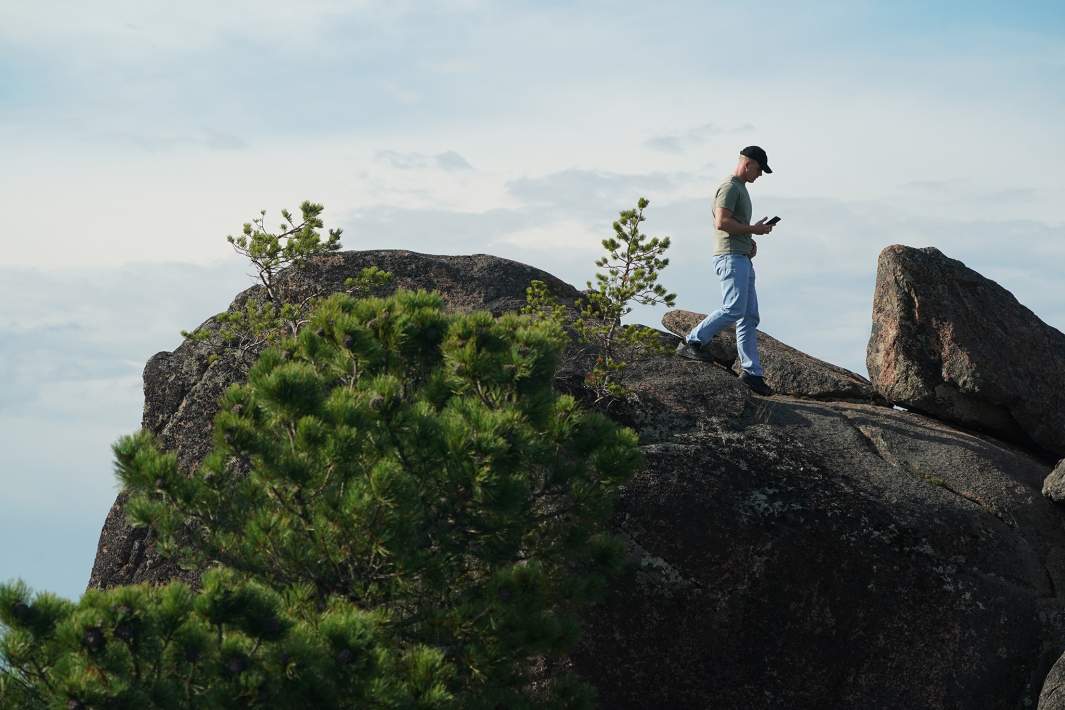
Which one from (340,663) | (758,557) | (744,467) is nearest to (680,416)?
(744,467)

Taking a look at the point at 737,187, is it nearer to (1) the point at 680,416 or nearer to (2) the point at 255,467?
(1) the point at 680,416

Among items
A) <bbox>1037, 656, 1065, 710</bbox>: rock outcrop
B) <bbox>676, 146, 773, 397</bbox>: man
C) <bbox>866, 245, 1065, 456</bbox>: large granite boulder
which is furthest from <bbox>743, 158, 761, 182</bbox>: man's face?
<bbox>1037, 656, 1065, 710</bbox>: rock outcrop

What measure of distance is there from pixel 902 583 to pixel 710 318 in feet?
15.4

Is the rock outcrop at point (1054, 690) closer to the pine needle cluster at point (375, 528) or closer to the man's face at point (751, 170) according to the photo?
the pine needle cluster at point (375, 528)

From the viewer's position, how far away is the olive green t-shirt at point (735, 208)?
16.7m

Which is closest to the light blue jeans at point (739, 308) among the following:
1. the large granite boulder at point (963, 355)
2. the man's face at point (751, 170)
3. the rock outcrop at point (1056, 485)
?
the man's face at point (751, 170)

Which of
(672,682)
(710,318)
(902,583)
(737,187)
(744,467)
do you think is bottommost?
(672,682)

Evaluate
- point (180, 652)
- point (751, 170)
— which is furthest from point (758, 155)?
point (180, 652)

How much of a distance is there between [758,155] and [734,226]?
1185 millimetres

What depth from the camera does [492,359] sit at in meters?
10.9

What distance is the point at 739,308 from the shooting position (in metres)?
16.7

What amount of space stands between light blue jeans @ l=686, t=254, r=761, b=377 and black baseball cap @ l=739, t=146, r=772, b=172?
126 centimetres

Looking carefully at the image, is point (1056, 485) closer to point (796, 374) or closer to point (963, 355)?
point (963, 355)

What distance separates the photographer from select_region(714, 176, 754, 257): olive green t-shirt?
1667 cm
